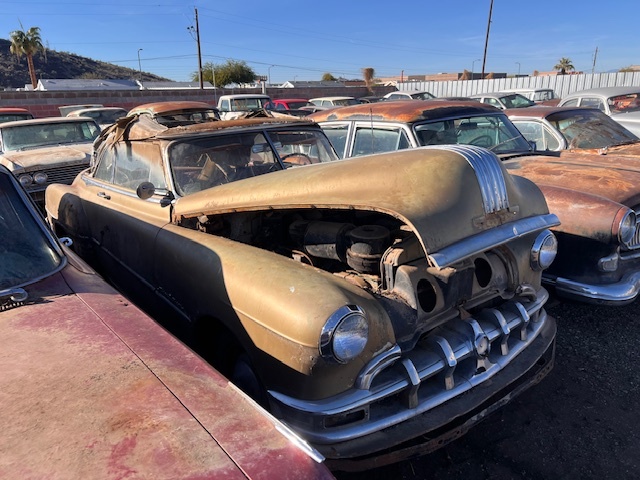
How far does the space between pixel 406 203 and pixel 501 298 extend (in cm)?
102

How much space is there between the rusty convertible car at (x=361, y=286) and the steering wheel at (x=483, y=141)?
2.67m

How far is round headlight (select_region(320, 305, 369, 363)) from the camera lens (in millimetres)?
1866

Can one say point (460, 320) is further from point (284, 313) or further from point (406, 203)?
point (284, 313)

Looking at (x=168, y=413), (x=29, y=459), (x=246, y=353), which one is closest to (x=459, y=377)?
(x=246, y=353)

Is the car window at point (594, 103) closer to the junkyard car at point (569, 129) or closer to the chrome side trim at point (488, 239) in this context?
the junkyard car at point (569, 129)

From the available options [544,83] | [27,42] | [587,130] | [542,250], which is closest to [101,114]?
[587,130]

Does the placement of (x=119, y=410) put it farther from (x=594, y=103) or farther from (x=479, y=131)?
(x=594, y=103)

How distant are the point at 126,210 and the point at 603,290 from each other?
3708mm

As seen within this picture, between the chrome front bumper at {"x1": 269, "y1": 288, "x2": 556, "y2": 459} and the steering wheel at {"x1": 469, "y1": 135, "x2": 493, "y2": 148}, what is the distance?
10.3 ft

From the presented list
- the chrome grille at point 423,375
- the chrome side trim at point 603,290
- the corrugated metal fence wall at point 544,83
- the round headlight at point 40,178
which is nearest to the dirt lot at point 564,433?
the chrome side trim at point 603,290

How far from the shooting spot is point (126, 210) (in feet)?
12.0

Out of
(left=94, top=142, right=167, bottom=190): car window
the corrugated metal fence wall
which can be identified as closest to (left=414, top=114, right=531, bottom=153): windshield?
(left=94, top=142, right=167, bottom=190): car window

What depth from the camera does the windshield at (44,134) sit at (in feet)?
25.8

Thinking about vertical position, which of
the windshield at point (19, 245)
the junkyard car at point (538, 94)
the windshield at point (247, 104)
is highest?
the junkyard car at point (538, 94)
